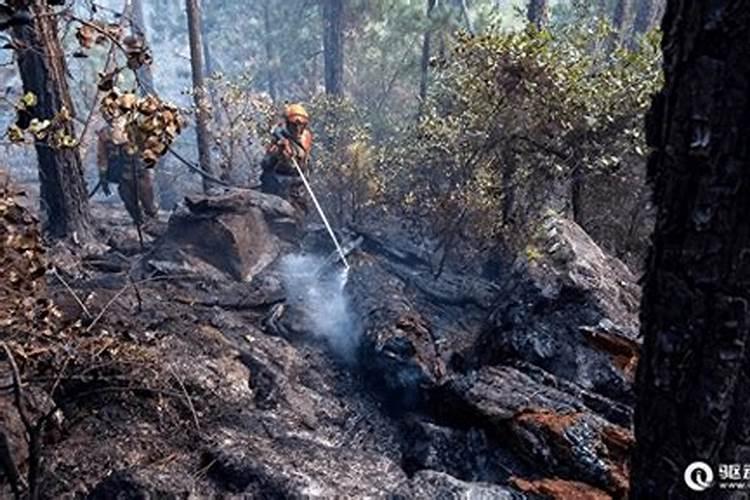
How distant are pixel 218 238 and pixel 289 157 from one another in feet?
6.65

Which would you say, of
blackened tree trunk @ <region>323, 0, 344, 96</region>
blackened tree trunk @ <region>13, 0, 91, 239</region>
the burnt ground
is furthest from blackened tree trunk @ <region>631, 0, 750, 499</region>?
blackened tree trunk @ <region>323, 0, 344, 96</region>

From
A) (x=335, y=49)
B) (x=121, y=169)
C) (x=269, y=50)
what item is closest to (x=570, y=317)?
(x=121, y=169)

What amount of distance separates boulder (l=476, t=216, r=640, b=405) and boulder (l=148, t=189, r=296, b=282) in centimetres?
436

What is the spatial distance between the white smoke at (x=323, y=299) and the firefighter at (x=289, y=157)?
1.47 m

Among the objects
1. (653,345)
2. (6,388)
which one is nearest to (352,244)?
(6,388)

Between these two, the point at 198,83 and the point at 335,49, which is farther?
the point at 335,49

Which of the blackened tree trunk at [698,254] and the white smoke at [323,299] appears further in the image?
the white smoke at [323,299]

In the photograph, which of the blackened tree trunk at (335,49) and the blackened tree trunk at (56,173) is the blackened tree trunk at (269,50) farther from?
the blackened tree trunk at (56,173)

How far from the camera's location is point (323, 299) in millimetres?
7762

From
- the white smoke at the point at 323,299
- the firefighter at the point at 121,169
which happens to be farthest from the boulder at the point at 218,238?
the firefighter at the point at 121,169

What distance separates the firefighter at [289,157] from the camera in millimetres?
10023

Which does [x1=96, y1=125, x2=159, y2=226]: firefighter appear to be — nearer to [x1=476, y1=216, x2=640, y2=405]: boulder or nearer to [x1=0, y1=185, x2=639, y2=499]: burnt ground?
[x1=0, y1=185, x2=639, y2=499]: burnt ground

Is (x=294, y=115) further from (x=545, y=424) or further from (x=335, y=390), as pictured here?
(x=545, y=424)

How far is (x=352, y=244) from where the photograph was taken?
31.8 ft
